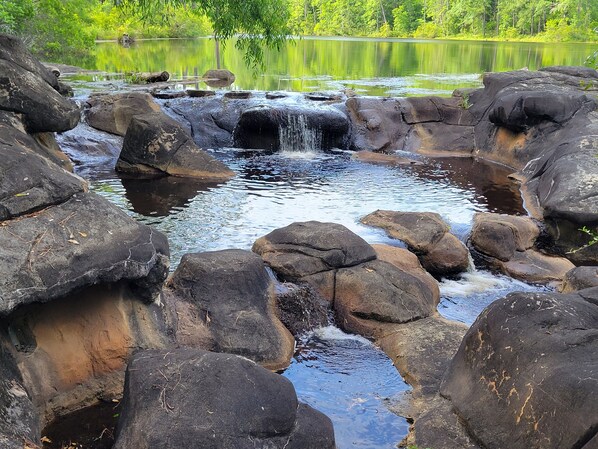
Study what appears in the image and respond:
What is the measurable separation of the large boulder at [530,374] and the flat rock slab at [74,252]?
317 cm

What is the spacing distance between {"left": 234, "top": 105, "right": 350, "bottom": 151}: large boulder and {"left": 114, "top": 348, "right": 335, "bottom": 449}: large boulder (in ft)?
47.1

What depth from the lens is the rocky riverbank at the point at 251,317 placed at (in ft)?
15.8

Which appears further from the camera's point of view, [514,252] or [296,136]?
[296,136]

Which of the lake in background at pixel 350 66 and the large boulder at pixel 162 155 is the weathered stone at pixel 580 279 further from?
the lake in background at pixel 350 66

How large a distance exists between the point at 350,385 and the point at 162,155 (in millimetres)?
10046

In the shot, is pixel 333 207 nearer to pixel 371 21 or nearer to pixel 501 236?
pixel 501 236

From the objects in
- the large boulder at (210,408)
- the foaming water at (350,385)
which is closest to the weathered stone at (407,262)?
the foaming water at (350,385)

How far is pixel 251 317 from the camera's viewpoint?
24.5ft

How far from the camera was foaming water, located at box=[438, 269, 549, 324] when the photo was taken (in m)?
8.82

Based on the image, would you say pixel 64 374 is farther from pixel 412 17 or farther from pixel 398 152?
pixel 412 17

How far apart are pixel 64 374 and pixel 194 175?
961 centimetres

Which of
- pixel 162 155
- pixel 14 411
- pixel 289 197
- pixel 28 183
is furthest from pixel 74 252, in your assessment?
pixel 162 155

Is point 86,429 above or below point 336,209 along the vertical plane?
above

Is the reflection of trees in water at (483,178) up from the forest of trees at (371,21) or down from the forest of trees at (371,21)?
down
